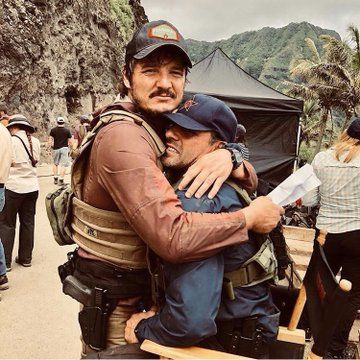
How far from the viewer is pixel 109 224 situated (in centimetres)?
158

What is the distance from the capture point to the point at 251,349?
1573 millimetres

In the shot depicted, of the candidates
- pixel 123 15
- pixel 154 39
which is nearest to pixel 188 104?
pixel 154 39

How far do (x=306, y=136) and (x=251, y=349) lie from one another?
38783mm

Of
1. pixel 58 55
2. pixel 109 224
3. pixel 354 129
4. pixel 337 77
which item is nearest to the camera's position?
pixel 109 224

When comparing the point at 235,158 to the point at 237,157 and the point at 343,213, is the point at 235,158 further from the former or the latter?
the point at 343,213

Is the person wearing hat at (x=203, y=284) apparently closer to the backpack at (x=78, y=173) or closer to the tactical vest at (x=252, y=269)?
the tactical vest at (x=252, y=269)

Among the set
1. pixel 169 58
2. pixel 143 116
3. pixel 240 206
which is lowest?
pixel 240 206

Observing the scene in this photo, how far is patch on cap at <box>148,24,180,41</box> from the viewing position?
1.61 m

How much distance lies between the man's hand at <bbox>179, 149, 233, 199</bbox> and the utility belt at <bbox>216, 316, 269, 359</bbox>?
551mm

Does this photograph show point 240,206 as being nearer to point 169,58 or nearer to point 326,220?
point 169,58

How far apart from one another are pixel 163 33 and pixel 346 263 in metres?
2.64

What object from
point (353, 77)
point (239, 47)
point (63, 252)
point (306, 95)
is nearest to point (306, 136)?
point (306, 95)

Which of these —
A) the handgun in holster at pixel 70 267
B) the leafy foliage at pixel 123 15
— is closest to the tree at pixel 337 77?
the leafy foliage at pixel 123 15

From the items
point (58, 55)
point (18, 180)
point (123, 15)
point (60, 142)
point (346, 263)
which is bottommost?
point (60, 142)
